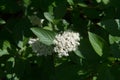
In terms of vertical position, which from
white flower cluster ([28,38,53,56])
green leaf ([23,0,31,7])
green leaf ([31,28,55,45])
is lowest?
white flower cluster ([28,38,53,56])

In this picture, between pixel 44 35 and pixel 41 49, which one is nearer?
pixel 44 35

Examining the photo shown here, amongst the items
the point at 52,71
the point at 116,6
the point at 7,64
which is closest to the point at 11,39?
the point at 7,64

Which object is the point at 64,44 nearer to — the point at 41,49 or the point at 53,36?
the point at 53,36

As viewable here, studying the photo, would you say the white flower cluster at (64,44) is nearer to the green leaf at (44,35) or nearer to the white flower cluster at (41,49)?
the green leaf at (44,35)

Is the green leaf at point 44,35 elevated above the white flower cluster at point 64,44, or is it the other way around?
the green leaf at point 44,35

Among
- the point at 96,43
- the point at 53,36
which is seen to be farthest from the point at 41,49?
the point at 96,43

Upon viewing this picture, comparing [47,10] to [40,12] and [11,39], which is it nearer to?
[40,12]

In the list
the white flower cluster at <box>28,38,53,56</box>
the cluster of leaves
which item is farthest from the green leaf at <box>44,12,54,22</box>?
the white flower cluster at <box>28,38,53,56</box>

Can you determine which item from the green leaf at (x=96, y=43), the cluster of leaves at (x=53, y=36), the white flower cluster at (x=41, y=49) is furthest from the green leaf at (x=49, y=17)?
the green leaf at (x=96, y=43)

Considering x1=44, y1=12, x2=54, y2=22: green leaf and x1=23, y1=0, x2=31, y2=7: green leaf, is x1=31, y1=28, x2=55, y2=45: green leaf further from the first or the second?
x1=23, y1=0, x2=31, y2=7: green leaf
